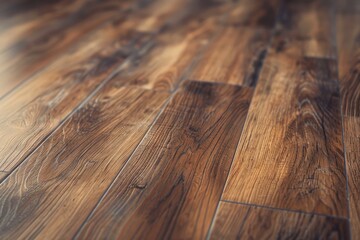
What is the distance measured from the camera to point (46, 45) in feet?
6.06

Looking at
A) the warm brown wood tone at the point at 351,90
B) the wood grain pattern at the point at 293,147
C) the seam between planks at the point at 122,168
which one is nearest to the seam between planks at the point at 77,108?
the seam between planks at the point at 122,168

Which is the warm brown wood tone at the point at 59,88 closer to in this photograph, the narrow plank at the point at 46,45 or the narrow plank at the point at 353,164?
the narrow plank at the point at 46,45

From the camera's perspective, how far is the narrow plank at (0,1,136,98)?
158 cm

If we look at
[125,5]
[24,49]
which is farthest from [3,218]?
[125,5]

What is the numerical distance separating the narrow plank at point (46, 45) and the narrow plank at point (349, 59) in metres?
0.96

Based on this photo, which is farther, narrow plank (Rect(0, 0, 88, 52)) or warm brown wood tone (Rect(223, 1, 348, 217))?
narrow plank (Rect(0, 0, 88, 52))

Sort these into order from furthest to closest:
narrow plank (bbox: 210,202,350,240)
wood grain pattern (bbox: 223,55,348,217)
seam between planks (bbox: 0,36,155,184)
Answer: seam between planks (bbox: 0,36,155,184), wood grain pattern (bbox: 223,55,348,217), narrow plank (bbox: 210,202,350,240)

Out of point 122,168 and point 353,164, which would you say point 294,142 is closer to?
point 353,164

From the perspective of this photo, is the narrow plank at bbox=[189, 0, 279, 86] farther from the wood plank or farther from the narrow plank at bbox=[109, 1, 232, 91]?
the wood plank

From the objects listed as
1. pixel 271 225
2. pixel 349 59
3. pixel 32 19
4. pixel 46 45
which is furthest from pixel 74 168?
pixel 32 19

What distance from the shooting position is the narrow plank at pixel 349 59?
137 cm

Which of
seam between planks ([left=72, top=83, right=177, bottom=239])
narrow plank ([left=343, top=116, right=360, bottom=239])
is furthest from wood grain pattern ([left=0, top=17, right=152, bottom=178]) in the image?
narrow plank ([left=343, top=116, right=360, bottom=239])

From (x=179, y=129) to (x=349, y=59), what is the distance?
80cm

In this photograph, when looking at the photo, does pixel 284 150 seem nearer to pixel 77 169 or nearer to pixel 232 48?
pixel 77 169
